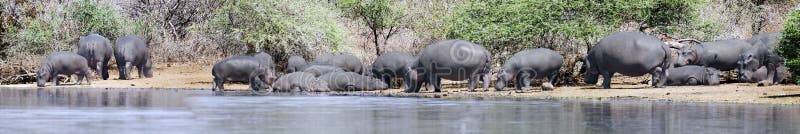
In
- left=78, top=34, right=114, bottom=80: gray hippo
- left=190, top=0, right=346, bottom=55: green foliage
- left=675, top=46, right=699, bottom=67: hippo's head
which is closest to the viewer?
left=675, top=46, right=699, bottom=67: hippo's head

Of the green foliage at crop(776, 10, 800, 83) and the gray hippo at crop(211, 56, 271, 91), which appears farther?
the gray hippo at crop(211, 56, 271, 91)

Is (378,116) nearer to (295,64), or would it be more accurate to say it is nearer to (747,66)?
(747,66)

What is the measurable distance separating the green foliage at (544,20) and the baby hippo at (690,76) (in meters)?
2.52

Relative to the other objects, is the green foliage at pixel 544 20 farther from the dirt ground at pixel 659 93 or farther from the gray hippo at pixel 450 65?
the gray hippo at pixel 450 65

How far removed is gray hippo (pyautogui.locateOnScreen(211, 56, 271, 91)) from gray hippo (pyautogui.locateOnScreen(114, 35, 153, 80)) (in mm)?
6770

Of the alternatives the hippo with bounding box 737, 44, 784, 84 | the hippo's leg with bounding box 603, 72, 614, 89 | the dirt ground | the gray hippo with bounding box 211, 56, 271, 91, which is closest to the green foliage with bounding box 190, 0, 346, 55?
the dirt ground

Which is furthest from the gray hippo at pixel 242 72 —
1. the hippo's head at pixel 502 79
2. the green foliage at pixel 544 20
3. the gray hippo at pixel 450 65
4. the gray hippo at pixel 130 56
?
the gray hippo at pixel 130 56

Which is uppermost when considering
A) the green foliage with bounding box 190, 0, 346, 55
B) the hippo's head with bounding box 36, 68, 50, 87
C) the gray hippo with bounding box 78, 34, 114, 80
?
the green foliage with bounding box 190, 0, 346, 55

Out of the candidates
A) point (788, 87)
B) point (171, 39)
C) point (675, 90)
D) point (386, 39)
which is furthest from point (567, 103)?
point (171, 39)

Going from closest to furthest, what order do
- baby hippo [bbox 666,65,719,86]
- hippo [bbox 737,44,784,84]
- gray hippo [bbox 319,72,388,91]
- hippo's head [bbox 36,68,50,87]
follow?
hippo [bbox 737,44,784,84], baby hippo [bbox 666,65,719,86], gray hippo [bbox 319,72,388,91], hippo's head [bbox 36,68,50,87]

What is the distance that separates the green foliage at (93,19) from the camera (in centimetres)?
4134

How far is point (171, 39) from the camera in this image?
1805 inches

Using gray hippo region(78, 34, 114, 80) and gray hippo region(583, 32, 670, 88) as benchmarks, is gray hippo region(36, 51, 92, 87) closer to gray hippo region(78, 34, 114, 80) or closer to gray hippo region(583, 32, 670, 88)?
gray hippo region(78, 34, 114, 80)

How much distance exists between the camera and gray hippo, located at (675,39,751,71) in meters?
31.6
